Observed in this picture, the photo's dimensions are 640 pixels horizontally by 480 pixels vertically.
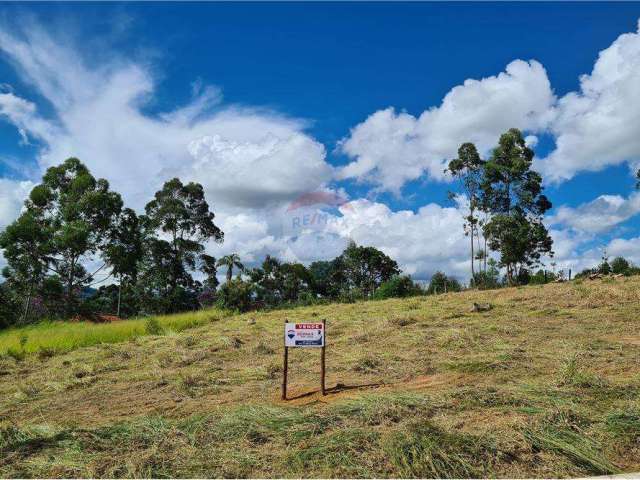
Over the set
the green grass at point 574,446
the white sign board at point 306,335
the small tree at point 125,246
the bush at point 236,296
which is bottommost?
→ the green grass at point 574,446

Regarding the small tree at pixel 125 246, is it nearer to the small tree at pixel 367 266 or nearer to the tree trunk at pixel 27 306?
the tree trunk at pixel 27 306

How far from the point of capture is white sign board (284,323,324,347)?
18.3 feet

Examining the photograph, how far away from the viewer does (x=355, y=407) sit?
4520 mm

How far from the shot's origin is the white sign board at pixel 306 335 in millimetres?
5566

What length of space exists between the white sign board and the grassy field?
0.58m

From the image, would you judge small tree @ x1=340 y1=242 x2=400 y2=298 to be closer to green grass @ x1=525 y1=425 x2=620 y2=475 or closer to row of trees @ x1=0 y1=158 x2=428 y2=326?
row of trees @ x1=0 y1=158 x2=428 y2=326

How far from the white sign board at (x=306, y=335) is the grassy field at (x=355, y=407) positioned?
0.58m

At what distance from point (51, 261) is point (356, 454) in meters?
21.4

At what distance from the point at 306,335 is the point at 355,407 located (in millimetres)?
1265

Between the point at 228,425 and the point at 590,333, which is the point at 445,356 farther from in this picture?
the point at 228,425

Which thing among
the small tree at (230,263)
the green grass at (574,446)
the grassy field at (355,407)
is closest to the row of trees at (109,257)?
the small tree at (230,263)

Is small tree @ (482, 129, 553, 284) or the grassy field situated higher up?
small tree @ (482, 129, 553, 284)

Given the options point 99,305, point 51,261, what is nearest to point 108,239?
point 51,261

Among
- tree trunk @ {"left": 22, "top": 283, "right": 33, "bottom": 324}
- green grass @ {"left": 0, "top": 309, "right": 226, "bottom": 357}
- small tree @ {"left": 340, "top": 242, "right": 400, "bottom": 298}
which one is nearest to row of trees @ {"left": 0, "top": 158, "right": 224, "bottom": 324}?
tree trunk @ {"left": 22, "top": 283, "right": 33, "bottom": 324}
